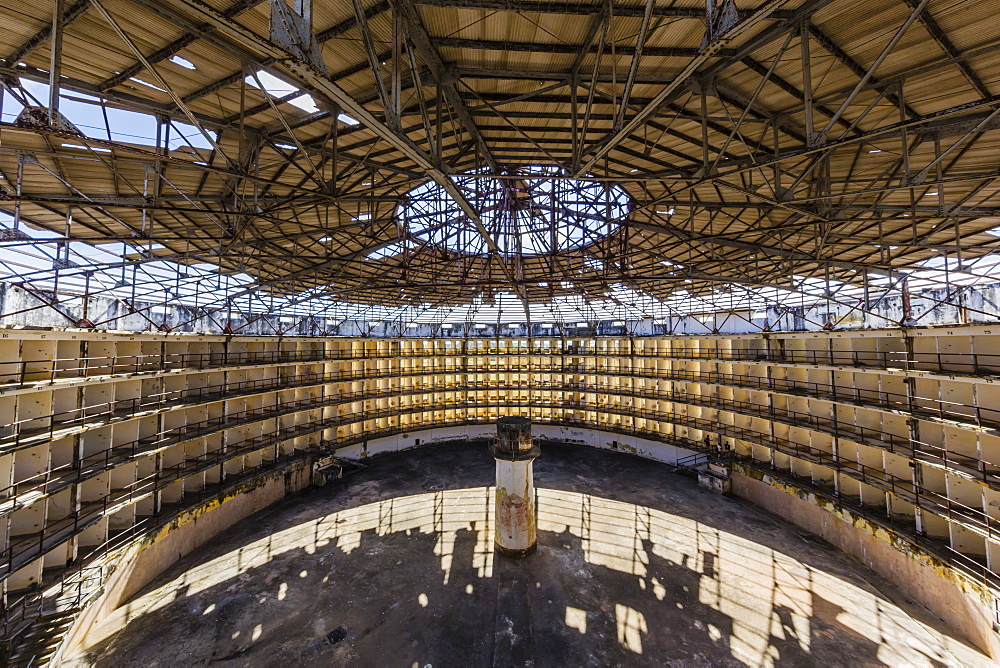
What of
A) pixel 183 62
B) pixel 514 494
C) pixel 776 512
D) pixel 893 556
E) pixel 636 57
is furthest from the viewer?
pixel 776 512

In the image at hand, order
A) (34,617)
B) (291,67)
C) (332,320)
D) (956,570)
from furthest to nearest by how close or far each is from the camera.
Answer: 1. (332,320)
2. (956,570)
3. (34,617)
4. (291,67)

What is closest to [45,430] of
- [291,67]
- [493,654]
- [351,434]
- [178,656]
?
[178,656]

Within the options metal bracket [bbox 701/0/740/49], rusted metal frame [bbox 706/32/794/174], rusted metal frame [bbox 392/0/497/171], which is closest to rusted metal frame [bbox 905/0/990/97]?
rusted metal frame [bbox 706/32/794/174]

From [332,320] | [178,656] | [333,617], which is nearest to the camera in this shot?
[178,656]

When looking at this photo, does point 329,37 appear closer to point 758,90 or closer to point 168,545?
point 758,90

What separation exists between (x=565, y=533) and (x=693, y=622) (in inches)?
247

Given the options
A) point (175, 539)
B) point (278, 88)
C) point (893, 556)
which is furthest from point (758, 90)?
point (175, 539)

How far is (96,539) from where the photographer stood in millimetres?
13211

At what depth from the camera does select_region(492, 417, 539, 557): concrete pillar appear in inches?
609

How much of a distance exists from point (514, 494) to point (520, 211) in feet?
58.2

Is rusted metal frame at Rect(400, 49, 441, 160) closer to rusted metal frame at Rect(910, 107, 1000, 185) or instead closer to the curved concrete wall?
rusted metal frame at Rect(910, 107, 1000, 185)

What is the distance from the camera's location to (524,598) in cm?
1321

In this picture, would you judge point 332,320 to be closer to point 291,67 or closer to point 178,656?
point 178,656

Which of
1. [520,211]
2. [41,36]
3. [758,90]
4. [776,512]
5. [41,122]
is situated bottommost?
[776,512]
